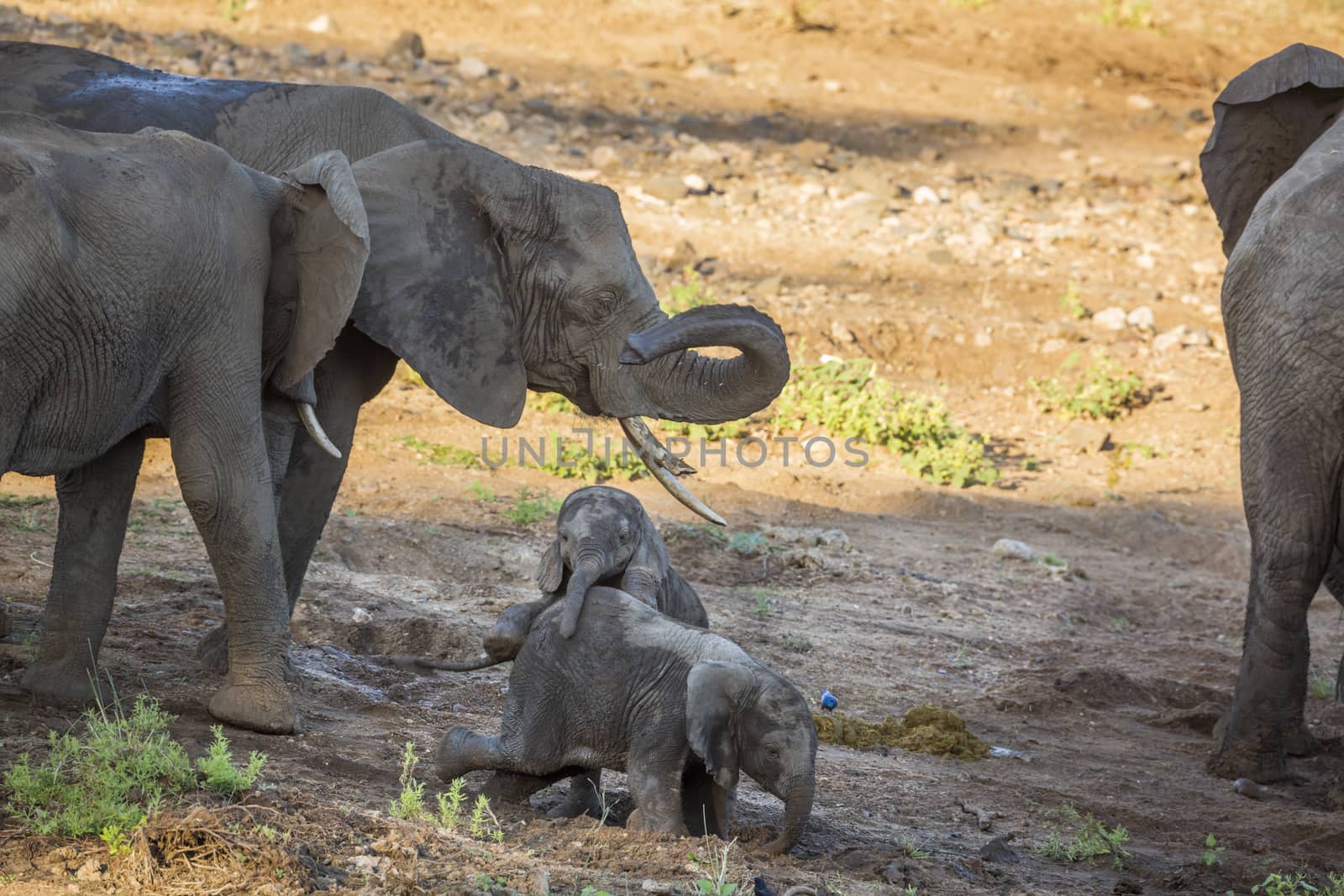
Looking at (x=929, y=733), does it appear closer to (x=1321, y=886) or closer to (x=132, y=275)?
(x=1321, y=886)

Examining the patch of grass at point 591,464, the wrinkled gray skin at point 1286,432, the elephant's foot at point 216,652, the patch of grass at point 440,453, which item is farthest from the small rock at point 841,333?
the elephant's foot at point 216,652

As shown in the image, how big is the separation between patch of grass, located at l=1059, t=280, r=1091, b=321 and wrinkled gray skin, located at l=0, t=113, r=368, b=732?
32.5ft

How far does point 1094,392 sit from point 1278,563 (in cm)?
639

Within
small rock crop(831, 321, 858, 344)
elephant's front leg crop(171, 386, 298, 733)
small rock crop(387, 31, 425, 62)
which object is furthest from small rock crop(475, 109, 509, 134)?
elephant's front leg crop(171, 386, 298, 733)

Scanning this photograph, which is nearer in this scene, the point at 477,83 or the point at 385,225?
the point at 385,225

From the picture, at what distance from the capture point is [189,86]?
6.46 meters

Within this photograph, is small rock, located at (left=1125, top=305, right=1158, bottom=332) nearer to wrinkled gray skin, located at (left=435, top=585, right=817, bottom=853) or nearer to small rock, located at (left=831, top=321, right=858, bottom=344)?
small rock, located at (left=831, top=321, right=858, bottom=344)

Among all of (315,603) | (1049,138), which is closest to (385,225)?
(315,603)

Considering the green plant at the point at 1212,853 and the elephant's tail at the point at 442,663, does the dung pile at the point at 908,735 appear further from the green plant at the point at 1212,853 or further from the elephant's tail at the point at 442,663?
the elephant's tail at the point at 442,663

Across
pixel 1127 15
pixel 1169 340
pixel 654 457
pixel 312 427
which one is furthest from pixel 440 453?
pixel 1127 15

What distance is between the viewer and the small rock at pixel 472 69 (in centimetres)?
1739

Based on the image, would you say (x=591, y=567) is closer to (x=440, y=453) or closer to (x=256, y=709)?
(x=256, y=709)

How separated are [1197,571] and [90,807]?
7.72 m

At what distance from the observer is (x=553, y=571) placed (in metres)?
5.56
